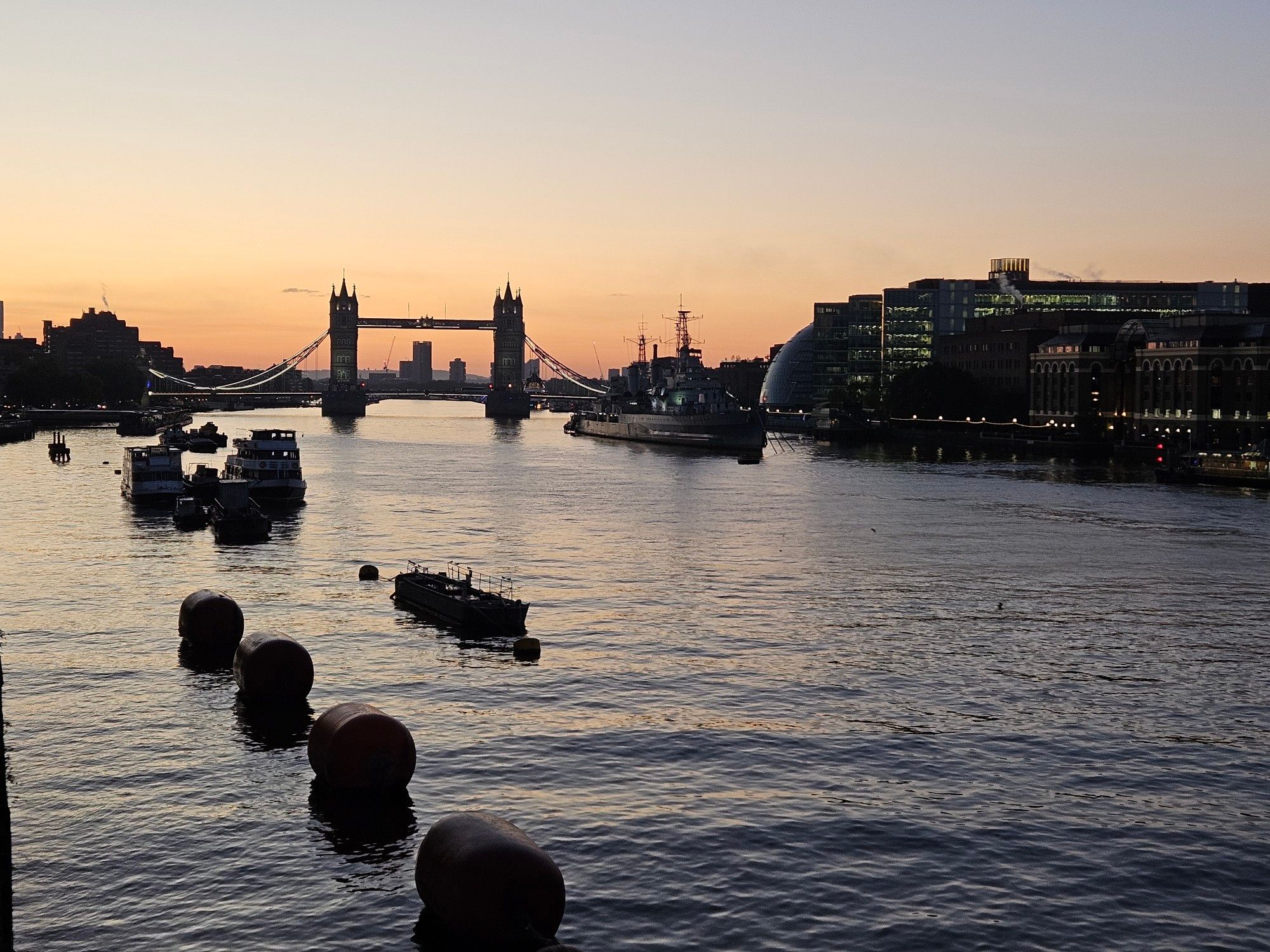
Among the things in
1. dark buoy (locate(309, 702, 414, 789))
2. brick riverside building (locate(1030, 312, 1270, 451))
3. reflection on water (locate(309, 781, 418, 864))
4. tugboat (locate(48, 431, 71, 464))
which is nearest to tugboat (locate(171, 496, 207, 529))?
reflection on water (locate(309, 781, 418, 864))

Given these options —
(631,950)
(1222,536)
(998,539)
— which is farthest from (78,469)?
(631,950)

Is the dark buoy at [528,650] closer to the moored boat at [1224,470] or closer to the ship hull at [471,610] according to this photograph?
the ship hull at [471,610]

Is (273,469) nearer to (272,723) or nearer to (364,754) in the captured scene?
(272,723)

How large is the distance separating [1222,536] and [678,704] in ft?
208

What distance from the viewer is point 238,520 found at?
273 ft

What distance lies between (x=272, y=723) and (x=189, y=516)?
55946 millimetres

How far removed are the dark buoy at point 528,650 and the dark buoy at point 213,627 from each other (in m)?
10.7

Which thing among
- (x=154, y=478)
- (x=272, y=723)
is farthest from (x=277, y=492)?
(x=272, y=723)

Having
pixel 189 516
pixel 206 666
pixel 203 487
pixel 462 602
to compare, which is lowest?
pixel 206 666

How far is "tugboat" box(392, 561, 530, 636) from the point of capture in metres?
52.5

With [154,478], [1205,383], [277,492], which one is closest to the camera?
[154,478]

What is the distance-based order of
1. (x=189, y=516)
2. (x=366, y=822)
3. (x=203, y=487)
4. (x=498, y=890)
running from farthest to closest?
(x=203, y=487), (x=189, y=516), (x=366, y=822), (x=498, y=890)

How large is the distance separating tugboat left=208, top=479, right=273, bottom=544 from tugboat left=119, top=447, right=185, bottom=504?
15972 mm

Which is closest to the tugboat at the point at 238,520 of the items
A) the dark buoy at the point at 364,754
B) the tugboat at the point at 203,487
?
the tugboat at the point at 203,487
